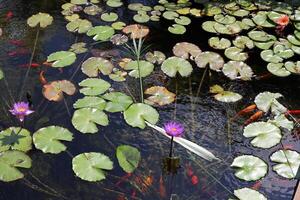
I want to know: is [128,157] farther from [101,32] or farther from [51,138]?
[101,32]

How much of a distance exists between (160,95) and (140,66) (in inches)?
12.2

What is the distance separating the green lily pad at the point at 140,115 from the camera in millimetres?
2577

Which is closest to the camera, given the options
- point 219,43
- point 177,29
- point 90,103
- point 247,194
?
point 247,194

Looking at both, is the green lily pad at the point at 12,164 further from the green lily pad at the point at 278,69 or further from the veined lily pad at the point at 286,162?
the green lily pad at the point at 278,69

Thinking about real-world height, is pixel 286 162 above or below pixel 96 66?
below

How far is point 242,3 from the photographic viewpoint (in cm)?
377

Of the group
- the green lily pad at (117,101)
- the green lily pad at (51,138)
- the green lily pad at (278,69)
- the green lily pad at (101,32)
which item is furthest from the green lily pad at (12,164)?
the green lily pad at (278,69)

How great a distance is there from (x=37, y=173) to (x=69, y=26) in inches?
57.5

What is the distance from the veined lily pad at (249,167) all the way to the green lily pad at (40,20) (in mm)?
1923

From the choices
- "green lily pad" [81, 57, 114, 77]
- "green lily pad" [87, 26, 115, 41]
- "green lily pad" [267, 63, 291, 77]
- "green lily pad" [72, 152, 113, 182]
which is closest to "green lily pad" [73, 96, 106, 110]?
"green lily pad" [81, 57, 114, 77]

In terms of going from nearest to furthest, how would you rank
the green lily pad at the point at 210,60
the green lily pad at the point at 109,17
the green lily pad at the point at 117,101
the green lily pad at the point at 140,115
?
the green lily pad at the point at 140,115 → the green lily pad at the point at 117,101 → the green lily pad at the point at 210,60 → the green lily pad at the point at 109,17

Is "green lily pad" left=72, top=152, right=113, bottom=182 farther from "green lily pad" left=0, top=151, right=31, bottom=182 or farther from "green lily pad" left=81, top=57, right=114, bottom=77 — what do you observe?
"green lily pad" left=81, top=57, right=114, bottom=77

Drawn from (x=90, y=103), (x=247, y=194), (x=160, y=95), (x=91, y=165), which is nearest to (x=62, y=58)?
(x=90, y=103)

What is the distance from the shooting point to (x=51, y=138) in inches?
97.2
